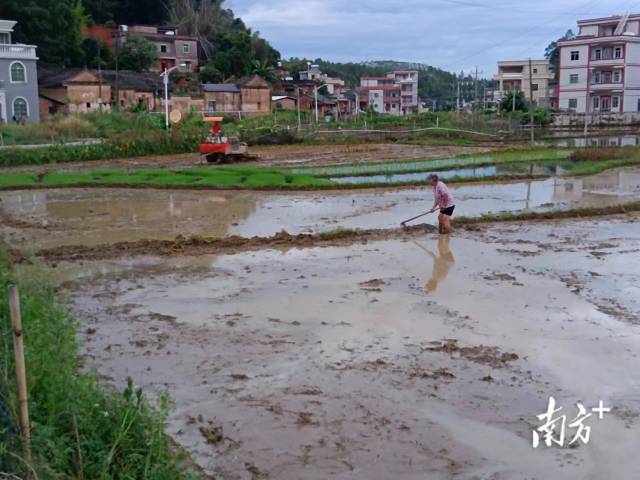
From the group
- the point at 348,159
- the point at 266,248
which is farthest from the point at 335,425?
the point at 348,159

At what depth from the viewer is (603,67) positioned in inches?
2341

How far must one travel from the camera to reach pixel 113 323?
9039mm

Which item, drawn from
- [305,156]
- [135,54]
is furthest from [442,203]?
[135,54]

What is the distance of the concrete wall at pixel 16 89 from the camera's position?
4319 centimetres

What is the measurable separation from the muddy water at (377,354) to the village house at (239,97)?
152 feet

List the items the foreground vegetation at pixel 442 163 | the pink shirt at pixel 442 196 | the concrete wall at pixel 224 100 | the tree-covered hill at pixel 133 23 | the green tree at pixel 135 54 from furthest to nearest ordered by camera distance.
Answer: the green tree at pixel 135 54
the concrete wall at pixel 224 100
the tree-covered hill at pixel 133 23
the foreground vegetation at pixel 442 163
the pink shirt at pixel 442 196

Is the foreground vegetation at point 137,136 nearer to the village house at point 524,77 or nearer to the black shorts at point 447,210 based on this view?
the black shorts at point 447,210

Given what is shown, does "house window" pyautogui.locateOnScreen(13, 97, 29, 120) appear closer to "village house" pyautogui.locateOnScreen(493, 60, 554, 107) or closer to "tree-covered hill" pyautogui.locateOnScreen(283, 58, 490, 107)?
"village house" pyautogui.locateOnScreen(493, 60, 554, 107)

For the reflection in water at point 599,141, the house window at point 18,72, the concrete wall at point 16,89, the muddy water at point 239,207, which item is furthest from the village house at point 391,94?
the muddy water at point 239,207

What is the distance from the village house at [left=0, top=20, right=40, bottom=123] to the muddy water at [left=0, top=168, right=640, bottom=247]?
24397mm

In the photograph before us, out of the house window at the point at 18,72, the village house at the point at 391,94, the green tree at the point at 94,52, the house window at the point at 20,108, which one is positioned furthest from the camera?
the village house at the point at 391,94

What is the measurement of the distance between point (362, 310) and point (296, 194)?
12.6 m

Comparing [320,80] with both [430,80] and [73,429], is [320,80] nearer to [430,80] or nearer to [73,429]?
[430,80]

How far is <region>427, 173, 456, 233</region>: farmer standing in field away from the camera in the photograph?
14.3m
